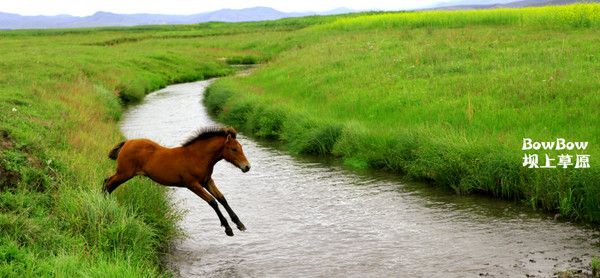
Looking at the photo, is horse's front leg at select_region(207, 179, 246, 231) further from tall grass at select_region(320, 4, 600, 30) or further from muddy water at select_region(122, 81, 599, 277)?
tall grass at select_region(320, 4, 600, 30)

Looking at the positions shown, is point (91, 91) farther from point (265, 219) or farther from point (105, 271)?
point (105, 271)

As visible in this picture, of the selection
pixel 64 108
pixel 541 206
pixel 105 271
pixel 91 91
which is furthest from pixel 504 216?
pixel 91 91

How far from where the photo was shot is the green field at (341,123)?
9977mm

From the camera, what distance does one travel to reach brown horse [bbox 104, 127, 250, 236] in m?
10.1

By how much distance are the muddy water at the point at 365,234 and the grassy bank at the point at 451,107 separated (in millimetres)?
794

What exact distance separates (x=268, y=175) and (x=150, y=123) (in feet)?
36.0

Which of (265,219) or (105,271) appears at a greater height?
Result: (105,271)

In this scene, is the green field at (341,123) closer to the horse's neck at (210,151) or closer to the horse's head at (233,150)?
the horse's neck at (210,151)

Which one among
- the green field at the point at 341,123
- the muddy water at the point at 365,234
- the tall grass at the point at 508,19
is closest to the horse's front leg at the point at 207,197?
the muddy water at the point at 365,234

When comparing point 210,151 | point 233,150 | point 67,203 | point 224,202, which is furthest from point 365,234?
point 67,203

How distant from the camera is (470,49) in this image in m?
29.6

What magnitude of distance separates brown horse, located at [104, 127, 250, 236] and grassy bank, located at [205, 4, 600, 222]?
6.51 m

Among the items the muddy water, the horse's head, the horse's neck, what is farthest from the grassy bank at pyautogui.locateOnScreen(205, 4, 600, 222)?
the horse's neck

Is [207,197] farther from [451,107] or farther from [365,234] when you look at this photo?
[451,107]
